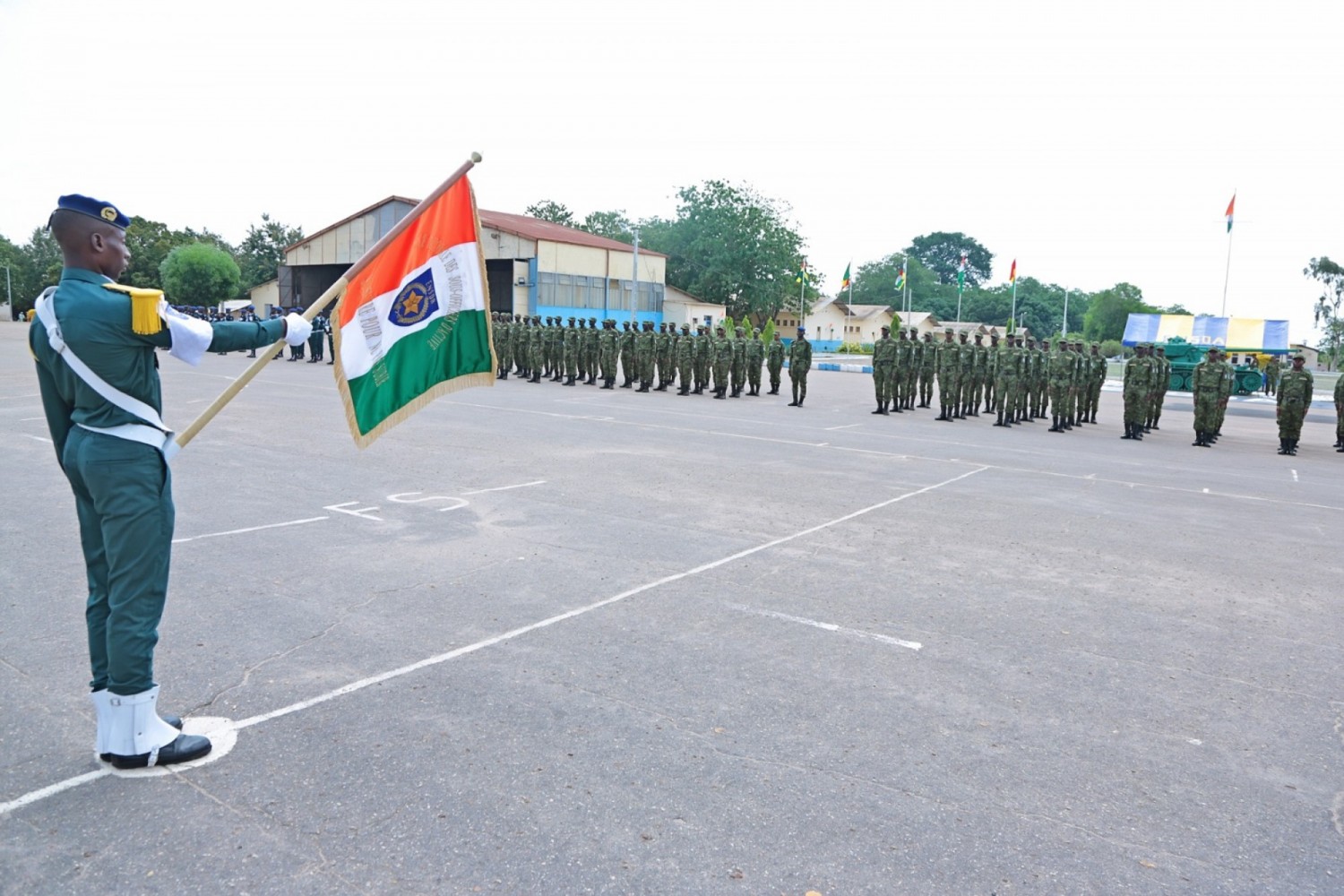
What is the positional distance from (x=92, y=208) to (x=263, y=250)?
8890 centimetres

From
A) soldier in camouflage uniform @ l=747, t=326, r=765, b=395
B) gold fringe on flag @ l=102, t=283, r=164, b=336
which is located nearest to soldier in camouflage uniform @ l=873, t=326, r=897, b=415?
A: soldier in camouflage uniform @ l=747, t=326, r=765, b=395

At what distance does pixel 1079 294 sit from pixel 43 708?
455 feet

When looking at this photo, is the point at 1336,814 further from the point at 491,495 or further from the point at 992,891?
the point at 491,495

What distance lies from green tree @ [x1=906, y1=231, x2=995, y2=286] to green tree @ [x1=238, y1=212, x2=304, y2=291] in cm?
10606

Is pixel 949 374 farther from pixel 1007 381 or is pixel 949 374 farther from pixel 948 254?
pixel 948 254

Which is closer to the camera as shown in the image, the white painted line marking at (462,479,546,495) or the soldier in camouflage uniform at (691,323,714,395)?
the white painted line marking at (462,479,546,495)

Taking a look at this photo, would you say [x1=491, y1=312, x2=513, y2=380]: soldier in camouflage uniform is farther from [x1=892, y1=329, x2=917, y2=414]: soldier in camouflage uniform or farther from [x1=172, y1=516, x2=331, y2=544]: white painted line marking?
[x1=172, y1=516, x2=331, y2=544]: white painted line marking

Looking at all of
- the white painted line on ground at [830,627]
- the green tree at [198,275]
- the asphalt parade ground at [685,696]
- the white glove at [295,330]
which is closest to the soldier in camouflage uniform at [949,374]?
the asphalt parade ground at [685,696]

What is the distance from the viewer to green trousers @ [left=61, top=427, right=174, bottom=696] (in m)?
3.69

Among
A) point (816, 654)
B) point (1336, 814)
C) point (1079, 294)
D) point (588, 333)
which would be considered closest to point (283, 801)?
point (816, 654)

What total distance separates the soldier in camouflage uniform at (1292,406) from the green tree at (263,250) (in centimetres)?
7903

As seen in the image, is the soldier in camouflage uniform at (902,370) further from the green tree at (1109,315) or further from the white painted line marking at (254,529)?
the green tree at (1109,315)

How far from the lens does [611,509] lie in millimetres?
9211

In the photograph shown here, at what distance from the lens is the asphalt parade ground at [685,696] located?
329 cm
